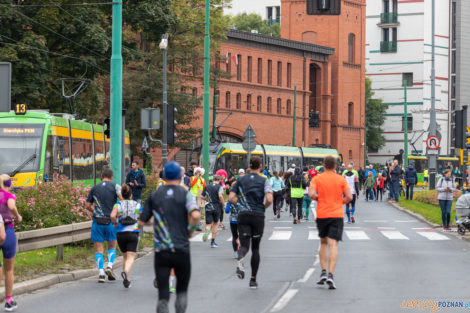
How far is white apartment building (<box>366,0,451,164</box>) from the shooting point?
98.0 metres

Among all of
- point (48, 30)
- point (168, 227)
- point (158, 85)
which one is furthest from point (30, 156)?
point (158, 85)

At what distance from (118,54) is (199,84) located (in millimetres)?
58672

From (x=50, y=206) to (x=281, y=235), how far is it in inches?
309

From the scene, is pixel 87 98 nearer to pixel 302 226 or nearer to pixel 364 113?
pixel 302 226

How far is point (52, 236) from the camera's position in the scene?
1484 cm

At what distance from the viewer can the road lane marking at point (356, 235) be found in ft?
73.8

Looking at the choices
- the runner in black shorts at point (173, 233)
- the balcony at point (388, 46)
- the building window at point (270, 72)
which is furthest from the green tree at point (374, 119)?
the runner in black shorts at point (173, 233)

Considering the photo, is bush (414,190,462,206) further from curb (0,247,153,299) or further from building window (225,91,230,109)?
building window (225,91,230,109)

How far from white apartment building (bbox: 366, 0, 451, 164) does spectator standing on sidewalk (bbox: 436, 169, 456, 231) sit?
72578mm

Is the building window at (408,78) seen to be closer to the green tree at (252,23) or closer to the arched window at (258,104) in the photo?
the green tree at (252,23)

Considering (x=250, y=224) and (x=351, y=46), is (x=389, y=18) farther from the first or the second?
(x=250, y=224)

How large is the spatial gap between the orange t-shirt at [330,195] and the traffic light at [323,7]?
347 inches

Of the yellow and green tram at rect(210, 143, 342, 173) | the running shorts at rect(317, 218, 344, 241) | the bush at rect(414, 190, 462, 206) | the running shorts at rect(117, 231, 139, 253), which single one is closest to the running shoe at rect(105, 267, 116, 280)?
the running shorts at rect(117, 231, 139, 253)

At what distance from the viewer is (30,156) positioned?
2698cm
